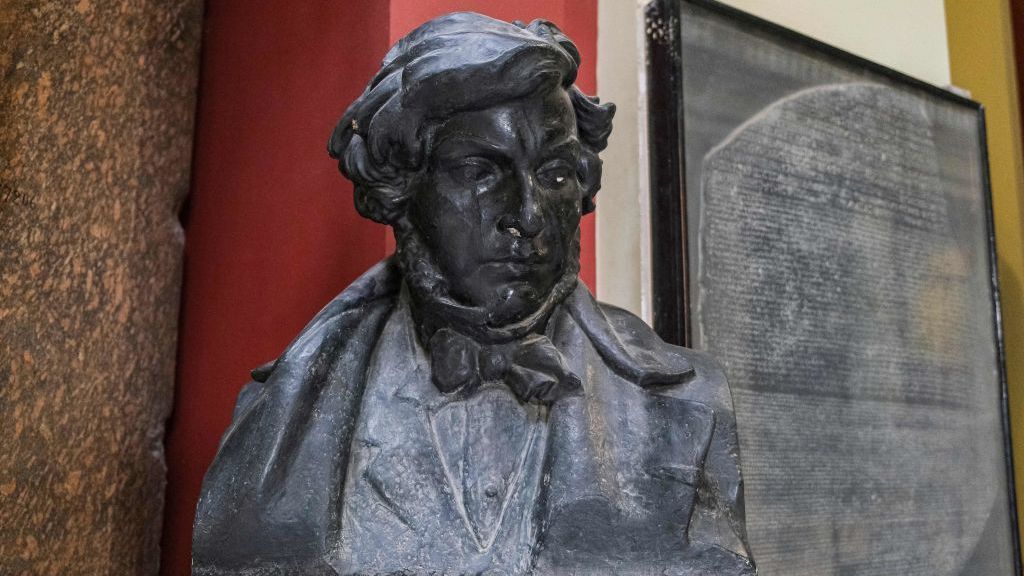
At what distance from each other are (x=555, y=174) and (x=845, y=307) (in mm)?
1401

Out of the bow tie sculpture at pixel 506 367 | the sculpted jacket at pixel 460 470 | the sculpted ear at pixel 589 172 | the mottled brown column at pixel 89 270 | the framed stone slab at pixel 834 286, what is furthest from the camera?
the framed stone slab at pixel 834 286

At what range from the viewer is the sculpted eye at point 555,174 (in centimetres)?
167

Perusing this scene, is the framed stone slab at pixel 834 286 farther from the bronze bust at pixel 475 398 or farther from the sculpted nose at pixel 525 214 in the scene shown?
the sculpted nose at pixel 525 214

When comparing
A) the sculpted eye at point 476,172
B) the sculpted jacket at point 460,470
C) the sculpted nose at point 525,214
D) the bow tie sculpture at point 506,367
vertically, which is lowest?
the sculpted jacket at point 460,470

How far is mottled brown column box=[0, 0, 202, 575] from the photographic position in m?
2.19

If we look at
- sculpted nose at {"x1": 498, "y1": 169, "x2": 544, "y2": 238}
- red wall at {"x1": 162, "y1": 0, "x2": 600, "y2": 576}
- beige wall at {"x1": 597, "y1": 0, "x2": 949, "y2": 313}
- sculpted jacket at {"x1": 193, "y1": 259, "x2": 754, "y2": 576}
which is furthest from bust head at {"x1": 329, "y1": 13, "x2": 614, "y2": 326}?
beige wall at {"x1": 597, "y1": 0, "x2": 949, "y2": 313}

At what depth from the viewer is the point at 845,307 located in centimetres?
280

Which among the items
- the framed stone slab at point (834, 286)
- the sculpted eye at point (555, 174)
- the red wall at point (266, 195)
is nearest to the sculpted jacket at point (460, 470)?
the sculpted eye at point (555, 174)

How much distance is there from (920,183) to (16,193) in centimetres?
237

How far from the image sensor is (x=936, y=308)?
303 centimetres

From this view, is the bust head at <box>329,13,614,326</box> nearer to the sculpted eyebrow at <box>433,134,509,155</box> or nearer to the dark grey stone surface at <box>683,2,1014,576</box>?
the sculpted eyebrow at <box>433,134,509,155</box>

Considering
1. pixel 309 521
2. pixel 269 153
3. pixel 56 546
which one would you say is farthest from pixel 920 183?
pixel 56 546

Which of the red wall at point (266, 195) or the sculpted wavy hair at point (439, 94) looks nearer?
the sculpted wavy hair at point (439, 94)

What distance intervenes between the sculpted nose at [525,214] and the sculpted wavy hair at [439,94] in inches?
5.3
